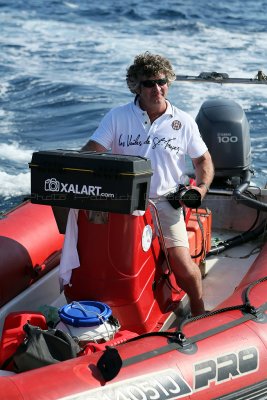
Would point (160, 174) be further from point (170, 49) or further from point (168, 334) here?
point (170, 49)

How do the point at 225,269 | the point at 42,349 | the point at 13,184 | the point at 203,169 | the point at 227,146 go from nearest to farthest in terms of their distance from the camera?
the point at 42,349
the point at 203,169
the point at 225,269
the point at 227,146
the point at 13,184

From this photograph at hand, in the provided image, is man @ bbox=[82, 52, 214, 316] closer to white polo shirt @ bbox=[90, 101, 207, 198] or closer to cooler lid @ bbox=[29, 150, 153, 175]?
white polo shirt @ bbox=[90, 101, 207, 198]

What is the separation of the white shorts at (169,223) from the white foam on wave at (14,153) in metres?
4.76

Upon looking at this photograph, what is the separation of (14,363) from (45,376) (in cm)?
32

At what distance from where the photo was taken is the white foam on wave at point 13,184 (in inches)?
286

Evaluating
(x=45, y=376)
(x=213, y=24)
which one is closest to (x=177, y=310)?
(x=45, y=376)

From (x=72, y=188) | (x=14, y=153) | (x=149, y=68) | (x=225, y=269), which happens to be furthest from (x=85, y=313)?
(x=14, y=153)

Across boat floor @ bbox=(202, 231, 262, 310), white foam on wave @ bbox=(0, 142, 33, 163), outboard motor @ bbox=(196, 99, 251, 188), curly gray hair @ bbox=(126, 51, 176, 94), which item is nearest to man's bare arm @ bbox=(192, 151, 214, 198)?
curly gray hair @ bbox=(126, 51, 176, 94)

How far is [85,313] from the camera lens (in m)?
3.19

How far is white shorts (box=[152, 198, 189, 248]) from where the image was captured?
3688mm

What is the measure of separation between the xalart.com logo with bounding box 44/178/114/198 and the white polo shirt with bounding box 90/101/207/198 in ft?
1.50

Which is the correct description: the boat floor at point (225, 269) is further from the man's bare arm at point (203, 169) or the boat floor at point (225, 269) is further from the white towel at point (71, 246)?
the white towel at point (71, 246)

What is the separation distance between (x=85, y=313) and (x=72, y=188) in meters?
0.54
